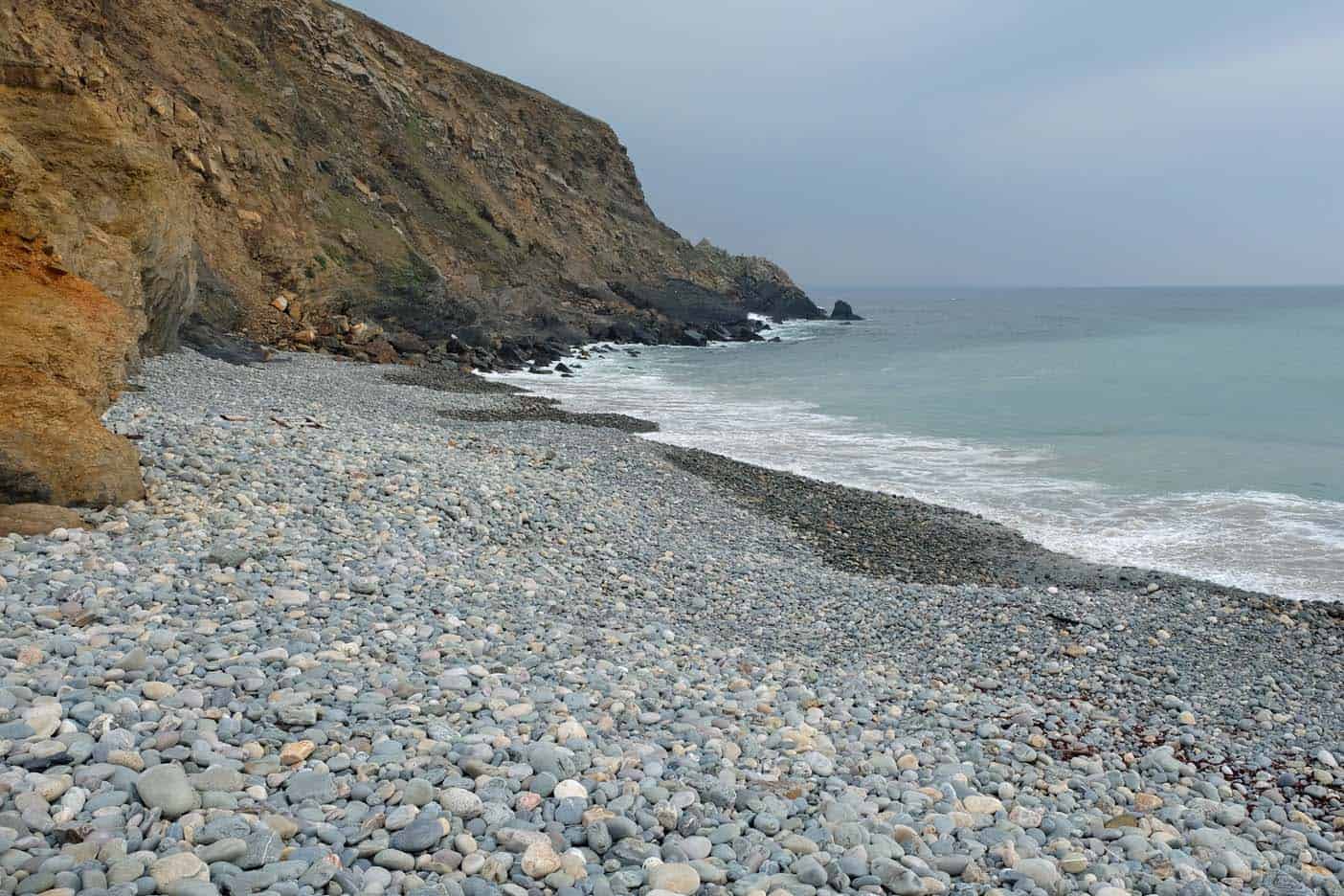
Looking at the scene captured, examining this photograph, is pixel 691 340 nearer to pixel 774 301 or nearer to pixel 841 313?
pixel 774 301

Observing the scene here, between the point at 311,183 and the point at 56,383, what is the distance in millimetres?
33562

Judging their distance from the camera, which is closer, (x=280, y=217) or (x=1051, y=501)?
(x=1051, y=501)

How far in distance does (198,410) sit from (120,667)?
1009 cm

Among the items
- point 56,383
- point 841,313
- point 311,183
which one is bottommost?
point 56,383

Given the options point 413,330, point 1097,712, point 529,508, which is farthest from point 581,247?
point 1097,712

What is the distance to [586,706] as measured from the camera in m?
5.48

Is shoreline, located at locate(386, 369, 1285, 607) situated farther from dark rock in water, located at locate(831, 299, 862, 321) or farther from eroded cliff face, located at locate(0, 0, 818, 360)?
dark rock in water, located at locate(831, 299, 862, 321)

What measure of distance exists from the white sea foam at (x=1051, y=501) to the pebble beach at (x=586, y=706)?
1.91m

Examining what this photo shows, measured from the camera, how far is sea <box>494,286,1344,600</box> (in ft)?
46.6

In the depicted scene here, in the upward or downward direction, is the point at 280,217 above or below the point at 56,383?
above

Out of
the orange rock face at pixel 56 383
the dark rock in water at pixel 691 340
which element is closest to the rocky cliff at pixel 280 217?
the orange rock face at pixel 56 383

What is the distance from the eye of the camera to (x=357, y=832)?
3600 millimetres

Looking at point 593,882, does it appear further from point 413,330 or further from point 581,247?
point 581,247

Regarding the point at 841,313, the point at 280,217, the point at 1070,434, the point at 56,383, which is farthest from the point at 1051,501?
the point at 841,313
